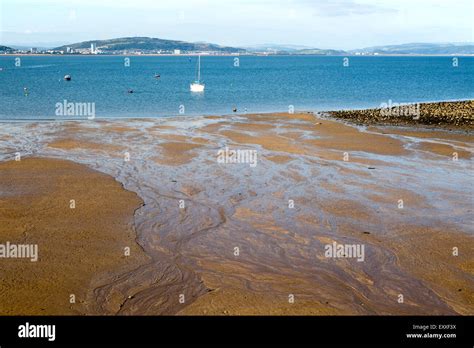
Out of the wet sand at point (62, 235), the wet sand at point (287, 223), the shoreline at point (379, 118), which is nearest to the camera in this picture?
the wet sand at point (62, 235)

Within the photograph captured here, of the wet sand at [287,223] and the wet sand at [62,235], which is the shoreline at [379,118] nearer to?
the wet sand at [287,223]

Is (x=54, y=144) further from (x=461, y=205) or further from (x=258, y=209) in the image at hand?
(x=461, y=205)

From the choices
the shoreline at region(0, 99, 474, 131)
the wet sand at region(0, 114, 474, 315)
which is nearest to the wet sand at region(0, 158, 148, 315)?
the wet sand at region(0, 114, 474, 315)

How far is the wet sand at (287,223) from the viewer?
12477mm

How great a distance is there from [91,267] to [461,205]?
48.2 feet

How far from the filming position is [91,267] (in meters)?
14.0

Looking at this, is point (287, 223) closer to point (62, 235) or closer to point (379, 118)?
point (62, 235)

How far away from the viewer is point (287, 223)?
58.3 feet

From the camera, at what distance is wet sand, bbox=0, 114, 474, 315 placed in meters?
12.5

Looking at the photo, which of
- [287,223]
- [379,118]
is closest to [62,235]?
[287,223]

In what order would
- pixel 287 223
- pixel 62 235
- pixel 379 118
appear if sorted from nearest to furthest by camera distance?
pixel 62 235 < pixel 287 223 < pixel 379 118

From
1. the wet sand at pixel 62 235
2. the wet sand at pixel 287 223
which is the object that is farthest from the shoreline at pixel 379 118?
the wet sand at pixel 62 235

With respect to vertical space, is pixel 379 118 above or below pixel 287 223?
above

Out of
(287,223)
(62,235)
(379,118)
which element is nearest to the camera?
(62,235)
